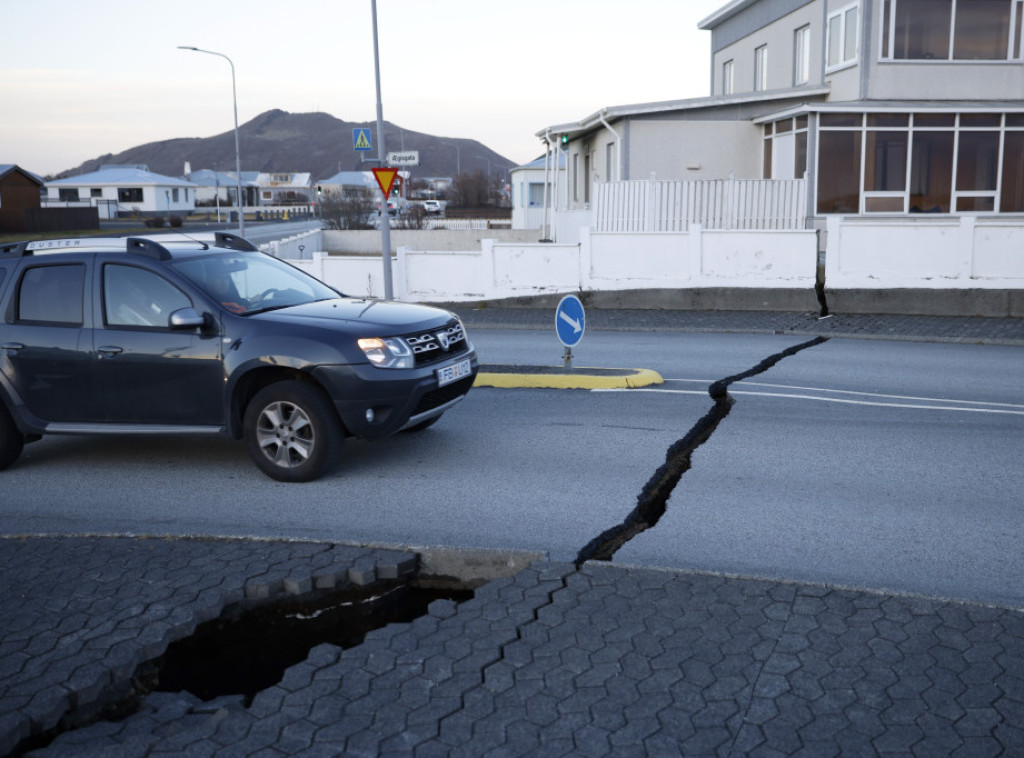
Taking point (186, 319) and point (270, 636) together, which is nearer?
point (270, 636)

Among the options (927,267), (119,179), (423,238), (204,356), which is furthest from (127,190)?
(204,356)

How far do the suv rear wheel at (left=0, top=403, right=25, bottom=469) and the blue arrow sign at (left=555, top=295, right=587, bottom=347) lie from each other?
17.9ft

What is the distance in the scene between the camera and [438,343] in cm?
757

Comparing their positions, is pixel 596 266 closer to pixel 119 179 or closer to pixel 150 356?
pixel 150 356

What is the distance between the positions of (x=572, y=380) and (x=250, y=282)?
4035 mm

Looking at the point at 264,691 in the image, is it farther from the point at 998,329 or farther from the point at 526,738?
the point at 998,329

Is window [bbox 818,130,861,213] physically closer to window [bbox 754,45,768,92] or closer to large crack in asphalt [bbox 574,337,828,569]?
window [bbox 754,45,768,92]

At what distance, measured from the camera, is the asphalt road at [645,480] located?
5582 mm

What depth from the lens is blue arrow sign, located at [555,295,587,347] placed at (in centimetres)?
1103

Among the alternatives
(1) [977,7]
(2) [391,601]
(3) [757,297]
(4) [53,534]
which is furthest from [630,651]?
(1) [977,7]

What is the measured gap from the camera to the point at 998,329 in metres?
15.7

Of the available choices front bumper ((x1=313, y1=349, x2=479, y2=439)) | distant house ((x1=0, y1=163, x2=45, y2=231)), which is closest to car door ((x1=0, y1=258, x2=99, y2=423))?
front bumper ((x1=313, y1=349, x2=479, y2=439))

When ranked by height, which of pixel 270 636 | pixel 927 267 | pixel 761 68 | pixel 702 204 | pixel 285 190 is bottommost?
pixel 270 636

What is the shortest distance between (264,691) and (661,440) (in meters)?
4.91
